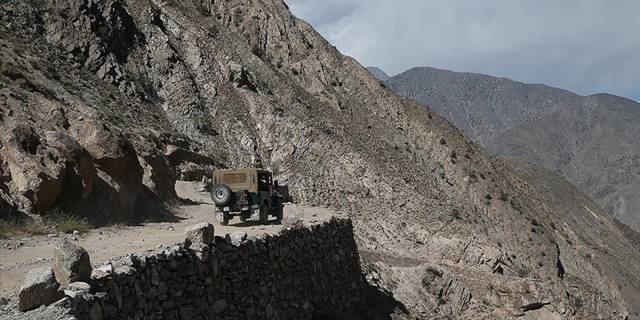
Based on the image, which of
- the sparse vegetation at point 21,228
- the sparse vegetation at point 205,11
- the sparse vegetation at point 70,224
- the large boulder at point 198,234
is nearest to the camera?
the large boulder at point 198,234

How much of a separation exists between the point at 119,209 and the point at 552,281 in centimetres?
2685

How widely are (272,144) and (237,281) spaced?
24589 mm

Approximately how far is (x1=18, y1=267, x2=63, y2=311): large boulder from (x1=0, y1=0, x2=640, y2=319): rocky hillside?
784 centimetres

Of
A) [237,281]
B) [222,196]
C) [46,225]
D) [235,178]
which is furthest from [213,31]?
[237,281]

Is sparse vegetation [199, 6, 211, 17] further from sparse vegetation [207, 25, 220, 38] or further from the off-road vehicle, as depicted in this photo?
the off-road vehicle

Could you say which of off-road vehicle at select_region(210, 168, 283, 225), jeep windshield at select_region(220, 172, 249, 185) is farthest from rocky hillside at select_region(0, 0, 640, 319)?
jeep windshield at select_region(220, 172, 249, 185)

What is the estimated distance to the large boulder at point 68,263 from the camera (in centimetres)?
614

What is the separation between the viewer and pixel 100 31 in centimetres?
3272

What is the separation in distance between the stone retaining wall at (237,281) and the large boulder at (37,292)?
1.11ft

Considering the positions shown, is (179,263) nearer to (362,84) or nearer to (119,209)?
(119,209)

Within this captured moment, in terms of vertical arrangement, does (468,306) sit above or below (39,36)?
below

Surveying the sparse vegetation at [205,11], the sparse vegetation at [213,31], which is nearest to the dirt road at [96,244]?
the sparse vegetation at [213,31]

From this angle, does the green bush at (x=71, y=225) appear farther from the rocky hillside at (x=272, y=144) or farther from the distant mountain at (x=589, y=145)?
the distant mountain at (x=589, y=145)

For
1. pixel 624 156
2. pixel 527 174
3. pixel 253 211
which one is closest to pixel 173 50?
pixel 253 211
